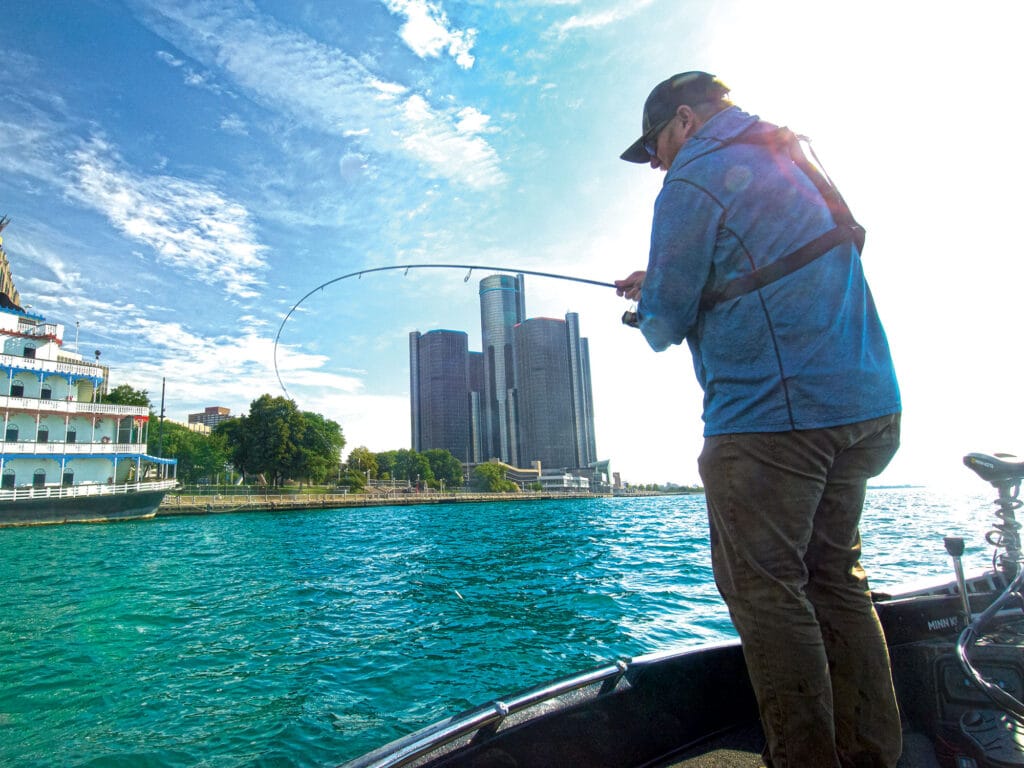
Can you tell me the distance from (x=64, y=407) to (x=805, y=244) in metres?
49.0

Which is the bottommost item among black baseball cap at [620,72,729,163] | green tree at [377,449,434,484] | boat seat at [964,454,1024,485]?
boat seat at [964,454,1024,485]

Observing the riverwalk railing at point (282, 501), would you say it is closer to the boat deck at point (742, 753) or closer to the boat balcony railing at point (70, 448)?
the boat balcony railing at point (70, 448)

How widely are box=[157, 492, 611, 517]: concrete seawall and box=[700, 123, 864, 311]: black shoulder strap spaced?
52766 mm

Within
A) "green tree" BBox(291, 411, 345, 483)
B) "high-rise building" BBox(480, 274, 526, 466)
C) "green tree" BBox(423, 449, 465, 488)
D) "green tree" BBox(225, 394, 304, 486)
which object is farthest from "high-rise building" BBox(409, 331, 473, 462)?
"green tree" BBox(225, 394, 304, 486)

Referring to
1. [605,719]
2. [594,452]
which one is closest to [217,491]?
[605,719]

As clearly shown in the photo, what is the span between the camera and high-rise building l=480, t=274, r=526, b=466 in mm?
169125

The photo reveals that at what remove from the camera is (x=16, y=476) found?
35688 mm

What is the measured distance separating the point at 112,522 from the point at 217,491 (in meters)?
28.5

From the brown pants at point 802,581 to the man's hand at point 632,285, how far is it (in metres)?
0.76

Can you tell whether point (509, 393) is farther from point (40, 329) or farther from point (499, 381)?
point (40, 329)

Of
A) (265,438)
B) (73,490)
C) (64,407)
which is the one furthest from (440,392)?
(73,490)

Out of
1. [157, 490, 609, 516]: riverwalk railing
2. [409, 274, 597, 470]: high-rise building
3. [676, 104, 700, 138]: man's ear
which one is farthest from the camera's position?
[409, 274, 597, 470]: high-rise building

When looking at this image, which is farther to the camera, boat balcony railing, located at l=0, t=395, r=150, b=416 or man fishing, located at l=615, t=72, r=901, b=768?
boat balcony railing, located at l=0, t=395, r=150, b=416

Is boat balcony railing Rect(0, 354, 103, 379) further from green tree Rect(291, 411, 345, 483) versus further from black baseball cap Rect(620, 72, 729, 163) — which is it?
black baseball cap Rect(620, 72, 729, 163)
